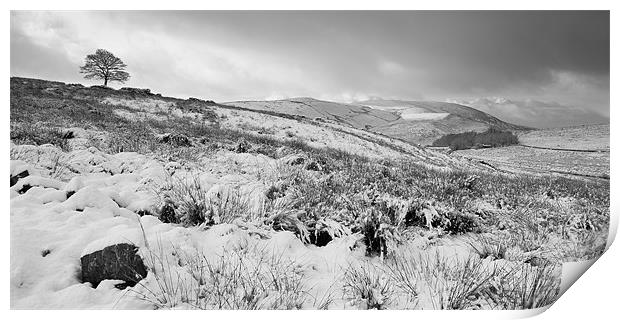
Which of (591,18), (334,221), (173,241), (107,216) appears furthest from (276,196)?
(591,18)

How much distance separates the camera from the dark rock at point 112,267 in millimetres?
2611

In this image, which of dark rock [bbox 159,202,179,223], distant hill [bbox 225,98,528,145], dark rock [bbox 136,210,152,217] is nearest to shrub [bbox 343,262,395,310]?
dark rock [bbox 159,202,179,223]

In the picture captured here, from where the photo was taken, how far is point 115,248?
2.72 metres

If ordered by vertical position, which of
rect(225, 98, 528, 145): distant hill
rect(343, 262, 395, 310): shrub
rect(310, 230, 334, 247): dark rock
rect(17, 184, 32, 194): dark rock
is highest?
rect(225, 98, 528, 145): distant hill

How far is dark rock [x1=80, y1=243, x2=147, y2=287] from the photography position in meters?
2.61

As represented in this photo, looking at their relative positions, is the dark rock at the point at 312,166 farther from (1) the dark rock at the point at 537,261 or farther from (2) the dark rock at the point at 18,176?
(2) the dark rock at the point at 18,176

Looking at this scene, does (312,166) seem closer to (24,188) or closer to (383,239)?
(383,239)

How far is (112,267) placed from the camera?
2.63m

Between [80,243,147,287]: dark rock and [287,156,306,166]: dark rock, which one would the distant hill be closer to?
[287,156,306,166]: dark rock

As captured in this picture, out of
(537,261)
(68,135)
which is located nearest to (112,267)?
(537,261)

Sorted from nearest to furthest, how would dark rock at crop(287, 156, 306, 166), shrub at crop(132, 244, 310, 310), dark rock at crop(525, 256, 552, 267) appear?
shrub at crop(132, 244, 310, 310) → dark rock at crop(525, 256, 552, 267) → dark rock at crop(287, 156, 306, 166)

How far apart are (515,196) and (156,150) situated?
287 inches
